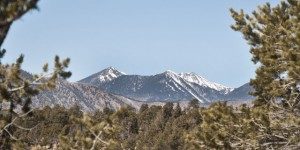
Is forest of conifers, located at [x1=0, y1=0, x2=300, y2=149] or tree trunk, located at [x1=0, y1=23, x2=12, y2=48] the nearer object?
tree trunk, located at [x1=0, y1=23, x2=12, y2=48]

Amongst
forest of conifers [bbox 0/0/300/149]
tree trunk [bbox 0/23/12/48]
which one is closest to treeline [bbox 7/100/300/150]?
forest of conifers [bbox 0/0/300/149]

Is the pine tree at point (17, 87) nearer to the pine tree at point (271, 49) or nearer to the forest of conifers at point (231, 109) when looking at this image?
the forest of conifers at point (231, 109)

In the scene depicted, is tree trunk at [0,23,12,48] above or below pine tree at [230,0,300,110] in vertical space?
below

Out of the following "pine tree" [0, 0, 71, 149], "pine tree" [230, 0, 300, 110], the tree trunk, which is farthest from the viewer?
"pine tree" [230, 0, 300, 110]

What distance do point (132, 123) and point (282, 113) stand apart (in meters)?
89.6

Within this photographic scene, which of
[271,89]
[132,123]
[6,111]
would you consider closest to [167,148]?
[132,123]

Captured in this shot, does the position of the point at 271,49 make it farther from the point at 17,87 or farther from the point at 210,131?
the point at 17,87

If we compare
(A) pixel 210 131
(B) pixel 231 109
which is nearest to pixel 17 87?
(A) pixel 210 131

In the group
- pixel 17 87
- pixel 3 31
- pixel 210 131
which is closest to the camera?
pixel 3 31

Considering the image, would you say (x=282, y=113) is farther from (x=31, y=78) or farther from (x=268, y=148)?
(x=31, y=78)

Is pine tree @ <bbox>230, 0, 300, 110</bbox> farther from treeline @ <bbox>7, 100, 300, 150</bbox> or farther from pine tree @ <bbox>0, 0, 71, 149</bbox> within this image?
pine tree @ <bbox>0, 0, 71, 149</bbox>

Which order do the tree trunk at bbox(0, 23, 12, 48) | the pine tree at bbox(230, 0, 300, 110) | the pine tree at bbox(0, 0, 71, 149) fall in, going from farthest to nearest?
the pine tree at bbox(230, 0, 300, 110) → the pine tree at bbox(0, 0, 71, 149) → the tree trunk at bbox(0, 23, 12, 48)

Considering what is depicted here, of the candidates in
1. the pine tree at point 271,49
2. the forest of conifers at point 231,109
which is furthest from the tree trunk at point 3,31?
the pine tree at point 271,49

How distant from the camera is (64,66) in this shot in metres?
10.4
